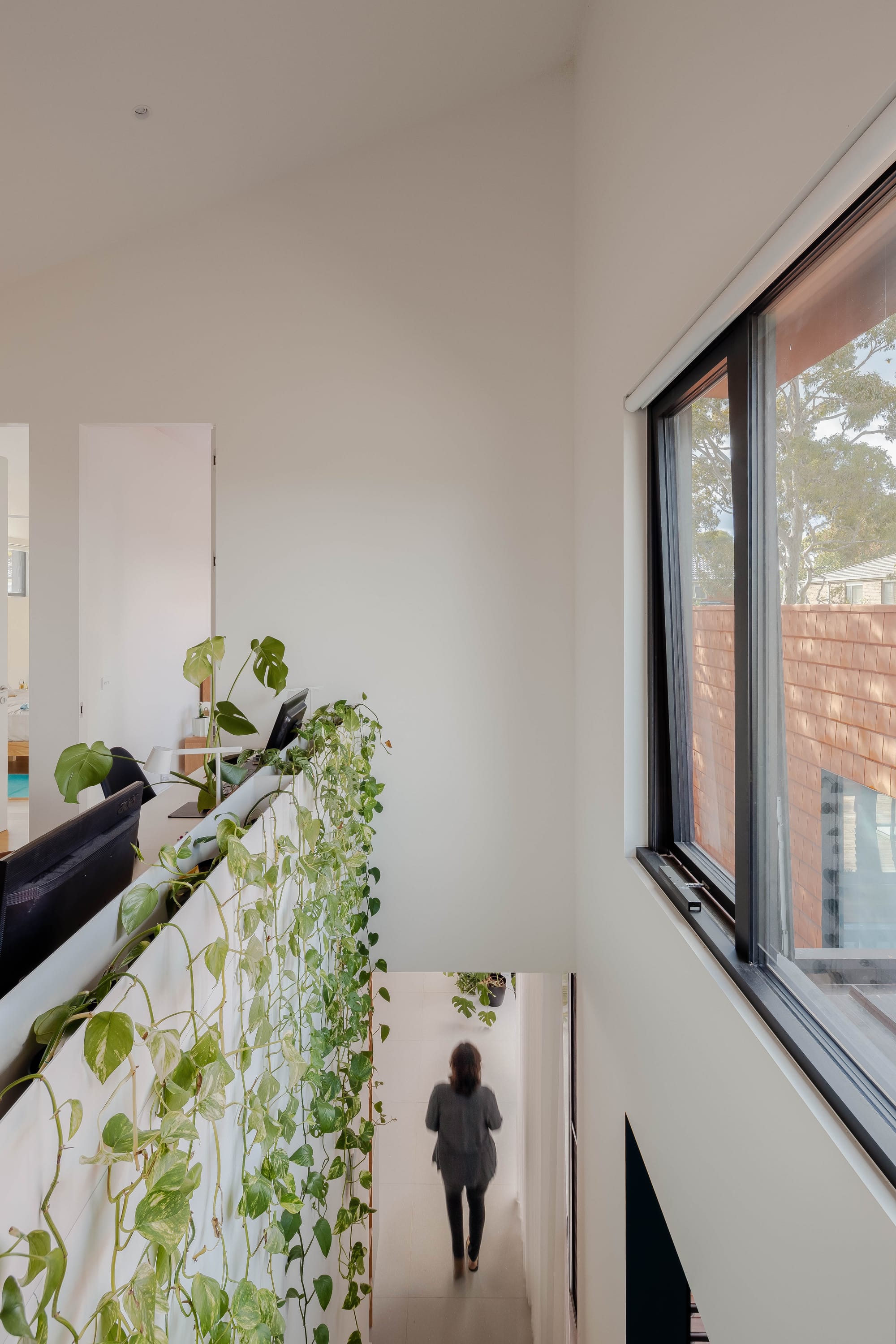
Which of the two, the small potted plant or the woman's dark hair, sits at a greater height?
the small potted plant

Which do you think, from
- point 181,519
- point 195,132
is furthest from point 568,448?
point 181,519

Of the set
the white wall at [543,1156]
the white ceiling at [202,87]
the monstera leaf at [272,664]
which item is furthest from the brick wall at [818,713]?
the white ceiling at [202,87]

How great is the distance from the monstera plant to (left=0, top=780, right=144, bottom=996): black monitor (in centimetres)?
28

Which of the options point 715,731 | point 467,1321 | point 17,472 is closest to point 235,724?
point 715,731

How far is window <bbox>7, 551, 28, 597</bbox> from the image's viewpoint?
923 cm

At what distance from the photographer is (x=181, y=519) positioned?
19.4 ft

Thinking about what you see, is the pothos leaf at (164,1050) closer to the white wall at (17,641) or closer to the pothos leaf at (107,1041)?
the pothos leaf at (107,1041)

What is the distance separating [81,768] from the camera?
5.15 ft

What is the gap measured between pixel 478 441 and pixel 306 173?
1.32 metres

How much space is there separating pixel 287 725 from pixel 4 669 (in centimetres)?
368

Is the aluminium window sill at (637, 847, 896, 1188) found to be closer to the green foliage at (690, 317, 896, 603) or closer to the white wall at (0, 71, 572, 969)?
the green foliage at (690, 317, 896, 603)

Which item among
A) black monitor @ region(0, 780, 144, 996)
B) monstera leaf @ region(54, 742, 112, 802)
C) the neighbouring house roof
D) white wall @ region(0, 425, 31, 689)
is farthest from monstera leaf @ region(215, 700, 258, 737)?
white wall @ region(0, 425, 31, 689)

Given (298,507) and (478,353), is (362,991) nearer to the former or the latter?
(298,507)

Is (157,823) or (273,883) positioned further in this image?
(157,823)
